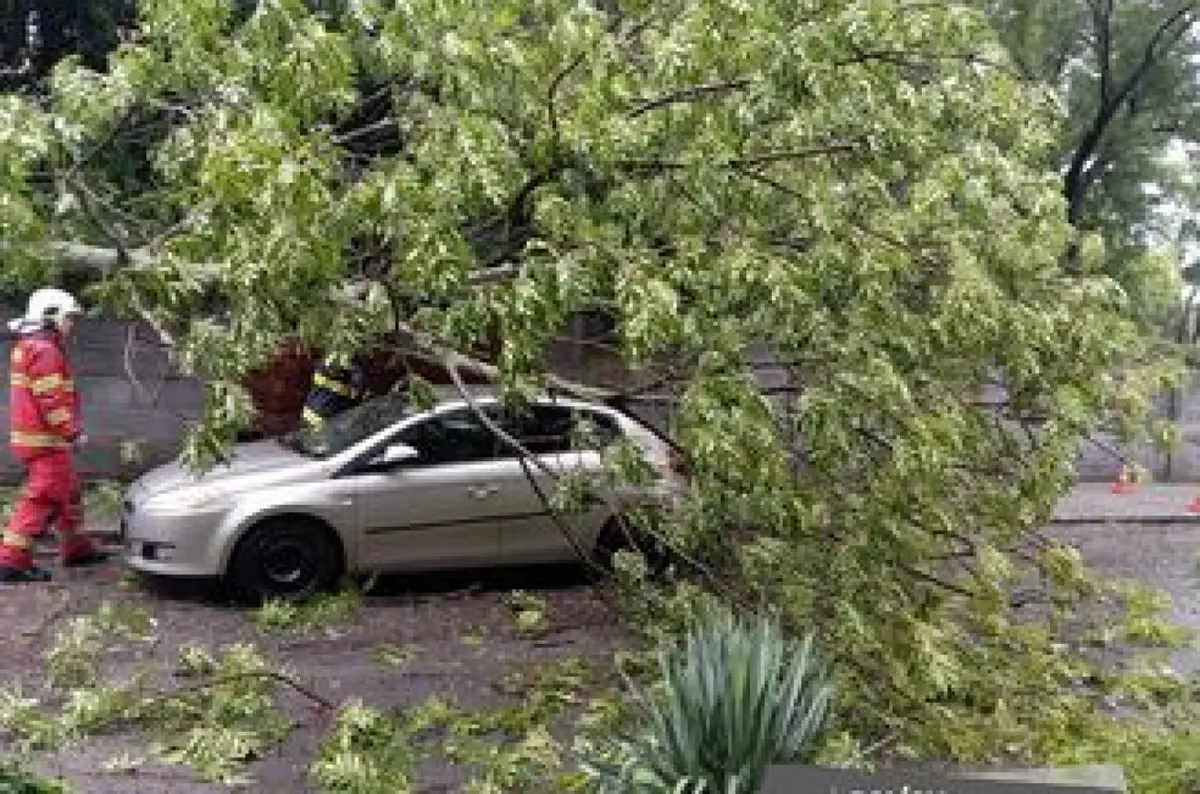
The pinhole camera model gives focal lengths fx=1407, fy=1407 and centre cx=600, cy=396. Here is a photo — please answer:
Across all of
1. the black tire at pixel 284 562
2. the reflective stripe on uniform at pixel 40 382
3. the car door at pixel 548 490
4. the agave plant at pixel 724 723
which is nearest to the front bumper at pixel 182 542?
the black tire at pixel 284 562

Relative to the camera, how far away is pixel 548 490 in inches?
307

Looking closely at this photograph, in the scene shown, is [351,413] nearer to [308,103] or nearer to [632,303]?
[308,103]

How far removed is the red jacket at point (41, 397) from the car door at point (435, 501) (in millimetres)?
1925

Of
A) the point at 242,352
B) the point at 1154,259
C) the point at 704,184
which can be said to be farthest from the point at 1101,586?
the point at 1154,259

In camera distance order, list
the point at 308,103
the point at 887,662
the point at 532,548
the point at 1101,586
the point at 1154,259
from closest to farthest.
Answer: the point at 308,103 → the point at 887,662 → the point at 1101,586 → the point at 532,548 → the point at 1154,259

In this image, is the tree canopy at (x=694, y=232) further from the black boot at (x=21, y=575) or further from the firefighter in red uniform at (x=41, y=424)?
the black boot at (x=21, y=575)

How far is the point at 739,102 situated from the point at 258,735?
366cm

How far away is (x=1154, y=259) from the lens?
74.4ft

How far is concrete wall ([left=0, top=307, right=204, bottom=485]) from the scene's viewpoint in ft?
37.3

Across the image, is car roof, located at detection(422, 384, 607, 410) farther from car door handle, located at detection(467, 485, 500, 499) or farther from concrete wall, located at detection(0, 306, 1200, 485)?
concrete wall, located at detection(0, 306, 1200, 485)

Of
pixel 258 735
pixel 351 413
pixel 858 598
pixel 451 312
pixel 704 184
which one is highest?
pixel 704 184

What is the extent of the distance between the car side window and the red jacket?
2.14 metres

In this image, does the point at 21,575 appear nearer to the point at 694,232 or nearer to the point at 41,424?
the point at 41,424

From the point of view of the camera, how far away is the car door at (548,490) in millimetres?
7281
